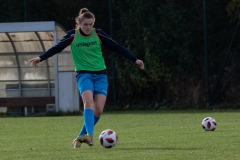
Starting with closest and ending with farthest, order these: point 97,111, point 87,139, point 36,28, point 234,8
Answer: point 87,139 < point 97,111 < point 36,28 < point 234,8

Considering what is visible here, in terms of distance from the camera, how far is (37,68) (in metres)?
22.5

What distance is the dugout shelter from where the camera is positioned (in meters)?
20.3

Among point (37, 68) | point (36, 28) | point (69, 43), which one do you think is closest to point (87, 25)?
point (69, 43)

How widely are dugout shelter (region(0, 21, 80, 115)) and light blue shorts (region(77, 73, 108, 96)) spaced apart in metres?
10.4

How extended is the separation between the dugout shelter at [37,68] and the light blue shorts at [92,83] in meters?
10.4

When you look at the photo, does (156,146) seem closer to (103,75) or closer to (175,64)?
(103,75)

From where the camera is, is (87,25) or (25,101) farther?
(25,101)

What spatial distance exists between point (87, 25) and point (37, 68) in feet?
43.5

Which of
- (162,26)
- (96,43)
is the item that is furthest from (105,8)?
(96,43)

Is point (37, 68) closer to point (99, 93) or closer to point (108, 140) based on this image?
point (99, 93)

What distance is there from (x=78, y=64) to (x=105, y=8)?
14.6m

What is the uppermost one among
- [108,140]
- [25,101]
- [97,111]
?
[97,111]

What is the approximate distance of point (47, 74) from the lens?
22391 mm

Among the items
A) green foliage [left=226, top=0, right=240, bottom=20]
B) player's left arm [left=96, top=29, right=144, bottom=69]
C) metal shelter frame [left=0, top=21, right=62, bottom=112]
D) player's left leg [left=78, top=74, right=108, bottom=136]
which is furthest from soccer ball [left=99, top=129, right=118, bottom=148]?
green foliage [left=226, top=0, right=240, bottom=20]
